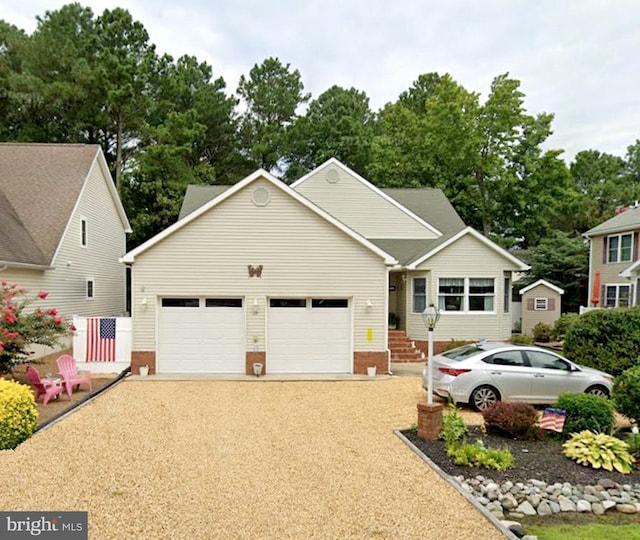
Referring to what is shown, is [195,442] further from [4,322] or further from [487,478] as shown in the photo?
[4,322]

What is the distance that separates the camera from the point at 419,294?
18719 millimetres

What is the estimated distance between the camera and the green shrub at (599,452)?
6945 mm

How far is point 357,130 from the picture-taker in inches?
1527

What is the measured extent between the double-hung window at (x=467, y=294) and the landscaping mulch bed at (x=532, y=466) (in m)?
10.2

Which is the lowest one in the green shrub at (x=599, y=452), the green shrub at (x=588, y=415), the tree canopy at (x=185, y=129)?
the green shrub at (x=599, y=452)

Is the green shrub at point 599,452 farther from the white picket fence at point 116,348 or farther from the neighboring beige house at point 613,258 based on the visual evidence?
the neighboring beige house at point 613,258

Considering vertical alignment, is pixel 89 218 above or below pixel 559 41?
below

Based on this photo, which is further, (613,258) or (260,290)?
(613,258)

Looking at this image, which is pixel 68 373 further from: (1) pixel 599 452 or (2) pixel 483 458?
(1) pixel 599 452

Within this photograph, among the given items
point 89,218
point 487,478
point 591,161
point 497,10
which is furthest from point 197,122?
point 591,161

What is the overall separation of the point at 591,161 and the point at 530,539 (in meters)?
54.1

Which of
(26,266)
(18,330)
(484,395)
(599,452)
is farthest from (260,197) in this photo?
(599,452)

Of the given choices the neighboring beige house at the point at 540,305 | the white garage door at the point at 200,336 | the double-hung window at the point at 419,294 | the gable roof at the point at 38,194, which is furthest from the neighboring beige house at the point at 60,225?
the neighboring beige house at the point at 540,305

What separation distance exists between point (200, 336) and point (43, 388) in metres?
4.27
